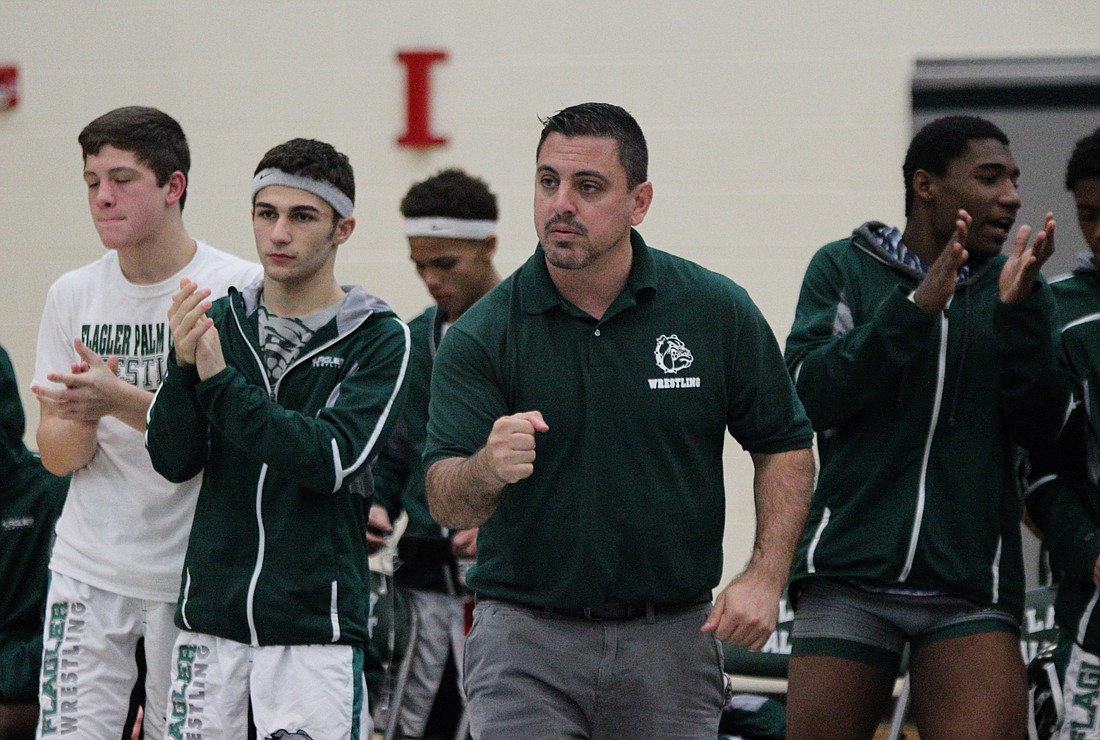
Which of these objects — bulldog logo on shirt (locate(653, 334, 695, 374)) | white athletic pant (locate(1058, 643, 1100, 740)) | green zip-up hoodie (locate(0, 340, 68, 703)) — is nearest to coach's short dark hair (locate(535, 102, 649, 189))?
bulldog logo on shirt (locate(653, 334, 695, 374))

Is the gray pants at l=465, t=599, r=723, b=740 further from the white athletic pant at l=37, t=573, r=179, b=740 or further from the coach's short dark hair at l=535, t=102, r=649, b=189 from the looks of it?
the white athletic pant at l=37, t=573, r=179, b=740

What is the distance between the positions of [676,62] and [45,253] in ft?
9.51

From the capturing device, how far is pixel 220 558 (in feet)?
12.3

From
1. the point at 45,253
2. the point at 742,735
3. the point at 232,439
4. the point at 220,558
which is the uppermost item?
the point at 45,253

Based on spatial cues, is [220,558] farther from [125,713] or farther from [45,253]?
[45,253]

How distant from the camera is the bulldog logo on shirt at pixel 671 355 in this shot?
3197 mm

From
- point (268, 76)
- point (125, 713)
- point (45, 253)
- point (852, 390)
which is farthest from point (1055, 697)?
point (45, 253)

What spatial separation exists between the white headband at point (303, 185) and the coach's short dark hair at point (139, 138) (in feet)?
1.04

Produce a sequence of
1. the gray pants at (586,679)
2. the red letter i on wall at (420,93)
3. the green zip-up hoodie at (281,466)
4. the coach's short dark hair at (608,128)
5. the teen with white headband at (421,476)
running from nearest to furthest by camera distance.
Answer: the gray pants at (586,679) < the coach's short dark hair at (608,128) < the green zip-up hoodie at (281,466) < the teen with white headband at (421,476) < the red letter i on wall at (420,93)

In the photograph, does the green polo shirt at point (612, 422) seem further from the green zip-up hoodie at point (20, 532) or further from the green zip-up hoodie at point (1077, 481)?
the green zip-up hoodie at point (20, 532)

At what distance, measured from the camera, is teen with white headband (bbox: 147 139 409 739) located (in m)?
3.62

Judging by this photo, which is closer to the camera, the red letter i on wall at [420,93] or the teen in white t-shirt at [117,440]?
the teen in white t-shirt at [117,440]

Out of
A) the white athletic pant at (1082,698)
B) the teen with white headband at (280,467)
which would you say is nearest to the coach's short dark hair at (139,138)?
the teen with white headband at (280,467)

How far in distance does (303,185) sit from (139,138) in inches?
20.3
